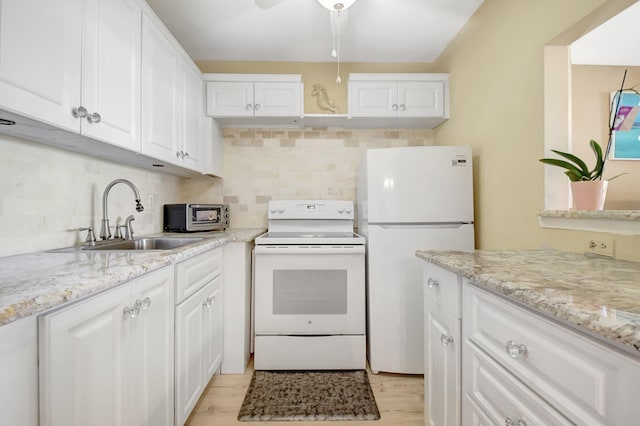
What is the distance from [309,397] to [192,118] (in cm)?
204

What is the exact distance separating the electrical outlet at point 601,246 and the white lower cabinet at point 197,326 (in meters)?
1.75

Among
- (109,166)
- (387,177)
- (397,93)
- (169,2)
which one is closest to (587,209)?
(387,177)

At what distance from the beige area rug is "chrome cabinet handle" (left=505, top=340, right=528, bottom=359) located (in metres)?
1.14

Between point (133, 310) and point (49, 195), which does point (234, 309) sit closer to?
point (133, 310)

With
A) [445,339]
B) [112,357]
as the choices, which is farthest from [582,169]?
[112,357]

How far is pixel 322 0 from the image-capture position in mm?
1560

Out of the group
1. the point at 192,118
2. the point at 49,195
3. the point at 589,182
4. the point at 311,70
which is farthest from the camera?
the point at 311,70

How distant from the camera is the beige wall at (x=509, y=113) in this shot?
53.2 inches

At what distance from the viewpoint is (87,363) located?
0.77 metres

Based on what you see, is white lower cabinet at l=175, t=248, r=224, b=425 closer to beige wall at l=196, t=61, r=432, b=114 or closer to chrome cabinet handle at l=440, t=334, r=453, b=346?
chrome cabinet handle at l=440, t=334, r=453, b=346

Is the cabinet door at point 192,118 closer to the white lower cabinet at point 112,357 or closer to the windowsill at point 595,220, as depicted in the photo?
the white lower cabinet at point 112,357

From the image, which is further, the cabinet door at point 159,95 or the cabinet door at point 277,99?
the cabinet door at point 277,99

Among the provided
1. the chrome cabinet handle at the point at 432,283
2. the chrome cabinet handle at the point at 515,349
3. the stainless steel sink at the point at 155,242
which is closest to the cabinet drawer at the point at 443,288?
the chrome cabinet handle at the point at 432,283

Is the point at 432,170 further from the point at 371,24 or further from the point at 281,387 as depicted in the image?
the point at 281,387
